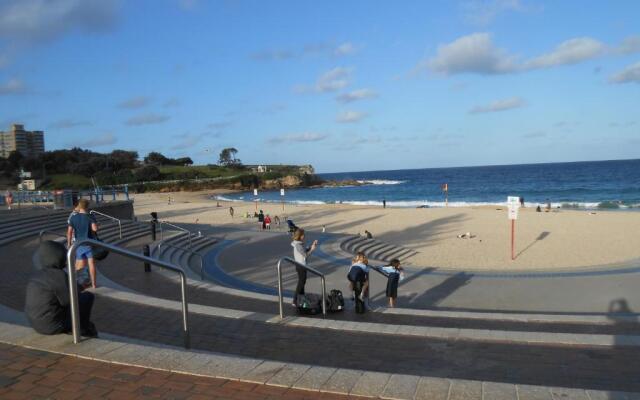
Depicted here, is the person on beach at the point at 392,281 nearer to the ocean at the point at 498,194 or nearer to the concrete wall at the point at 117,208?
the concrete wall at the point at 117,208

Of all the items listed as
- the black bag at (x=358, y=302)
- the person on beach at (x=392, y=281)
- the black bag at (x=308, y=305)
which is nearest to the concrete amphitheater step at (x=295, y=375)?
the black bag at (x=308, y=305)

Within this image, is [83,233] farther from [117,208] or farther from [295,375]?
[117,208]

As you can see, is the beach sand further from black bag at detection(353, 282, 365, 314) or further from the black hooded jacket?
the black hooded jacket

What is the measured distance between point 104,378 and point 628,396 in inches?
151

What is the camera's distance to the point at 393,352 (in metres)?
5.45

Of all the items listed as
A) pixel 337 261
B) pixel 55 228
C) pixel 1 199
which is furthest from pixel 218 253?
pixel 1 199

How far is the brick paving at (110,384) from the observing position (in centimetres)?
349

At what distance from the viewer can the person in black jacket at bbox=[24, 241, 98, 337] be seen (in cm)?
439

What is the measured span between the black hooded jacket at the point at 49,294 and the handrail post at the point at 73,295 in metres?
0.08

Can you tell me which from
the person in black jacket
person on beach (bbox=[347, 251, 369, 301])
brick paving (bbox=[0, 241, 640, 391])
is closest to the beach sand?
person on beach (bbox=[347, 251, 369, 301])

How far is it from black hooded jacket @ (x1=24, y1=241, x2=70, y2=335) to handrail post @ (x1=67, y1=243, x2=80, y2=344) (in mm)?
77

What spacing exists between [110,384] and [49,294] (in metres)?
1.27

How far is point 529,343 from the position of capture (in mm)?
5730

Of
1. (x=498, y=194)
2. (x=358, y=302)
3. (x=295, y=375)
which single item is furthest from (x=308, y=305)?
(x=498, y=194)
